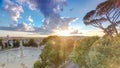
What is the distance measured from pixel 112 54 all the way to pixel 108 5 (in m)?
14.6

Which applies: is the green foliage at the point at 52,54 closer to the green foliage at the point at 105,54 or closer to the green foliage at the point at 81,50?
the green foliage at the point at 81,50

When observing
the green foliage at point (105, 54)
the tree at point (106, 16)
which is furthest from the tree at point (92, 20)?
the green foliage at point (105, 54)

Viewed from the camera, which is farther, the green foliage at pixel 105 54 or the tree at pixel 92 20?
the tree at pixel 92 20

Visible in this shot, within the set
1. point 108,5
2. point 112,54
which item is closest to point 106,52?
point 112,54

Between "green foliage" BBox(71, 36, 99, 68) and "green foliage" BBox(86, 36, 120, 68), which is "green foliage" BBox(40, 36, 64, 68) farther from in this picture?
"green foliage" BBox(86, 36, 120, 68)

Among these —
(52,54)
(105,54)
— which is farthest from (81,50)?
(105,54)

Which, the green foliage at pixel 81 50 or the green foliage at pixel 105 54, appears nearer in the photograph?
the green foliage at pixel 105 54

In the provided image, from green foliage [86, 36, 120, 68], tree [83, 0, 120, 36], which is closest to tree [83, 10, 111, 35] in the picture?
tree [83, 0, 120, 36]

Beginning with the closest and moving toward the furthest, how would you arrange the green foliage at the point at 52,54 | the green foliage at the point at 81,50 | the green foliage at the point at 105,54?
the green foliage at the point at 105,54, the green foliage at the point at 81,50, the green foliage at the point at 52,54

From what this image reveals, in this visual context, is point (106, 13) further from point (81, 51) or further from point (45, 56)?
point (81, 51)

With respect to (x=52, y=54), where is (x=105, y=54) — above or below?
above

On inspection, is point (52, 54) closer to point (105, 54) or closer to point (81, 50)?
point (81, 50)

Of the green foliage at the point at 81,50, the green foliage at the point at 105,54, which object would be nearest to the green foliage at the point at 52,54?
the green foliage at the point at 81,50

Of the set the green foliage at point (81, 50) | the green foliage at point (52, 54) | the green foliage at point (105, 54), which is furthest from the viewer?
the green foliage at point (52, 54)
